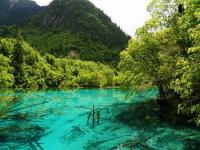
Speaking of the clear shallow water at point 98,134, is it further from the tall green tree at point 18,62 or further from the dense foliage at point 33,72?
the tall green tree at point 18,62

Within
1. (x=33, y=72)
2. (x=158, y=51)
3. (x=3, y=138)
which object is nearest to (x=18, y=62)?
(x=33, y=72)

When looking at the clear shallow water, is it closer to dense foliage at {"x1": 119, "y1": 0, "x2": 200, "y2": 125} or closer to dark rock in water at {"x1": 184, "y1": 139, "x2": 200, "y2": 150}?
dark rock in water at {"x1": 184, "y1": 139, "x2": 200, "y2": 150}

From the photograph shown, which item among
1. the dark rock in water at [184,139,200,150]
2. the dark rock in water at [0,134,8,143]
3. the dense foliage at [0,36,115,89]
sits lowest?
the dark rock in water at [184,139,200,150]

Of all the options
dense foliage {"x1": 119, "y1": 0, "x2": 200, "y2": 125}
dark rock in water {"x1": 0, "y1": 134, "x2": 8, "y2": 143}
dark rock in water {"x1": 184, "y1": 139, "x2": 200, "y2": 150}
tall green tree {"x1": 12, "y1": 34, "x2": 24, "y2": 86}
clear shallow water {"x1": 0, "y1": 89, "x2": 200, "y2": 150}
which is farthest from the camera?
tall green tree {"x1": 12, "y1": 34, "x2": 24, "y2": 86}

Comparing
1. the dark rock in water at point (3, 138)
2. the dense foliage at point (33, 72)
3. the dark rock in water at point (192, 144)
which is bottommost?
the dark rock in water at point (192, 144)

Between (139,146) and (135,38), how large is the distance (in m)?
26.1

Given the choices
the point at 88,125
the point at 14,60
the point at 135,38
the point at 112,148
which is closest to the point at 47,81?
the point at 14,60

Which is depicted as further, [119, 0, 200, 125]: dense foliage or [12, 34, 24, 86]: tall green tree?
[12, 34, 24, 86]: tall green tree

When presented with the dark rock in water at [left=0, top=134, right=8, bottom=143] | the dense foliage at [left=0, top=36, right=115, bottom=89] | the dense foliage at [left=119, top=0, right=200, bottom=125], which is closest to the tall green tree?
the dense foliage at [left=0, top=36, right=115, bottom=89]

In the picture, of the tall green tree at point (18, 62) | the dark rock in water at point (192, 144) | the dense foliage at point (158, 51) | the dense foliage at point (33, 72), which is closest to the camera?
the dark rock in water at point (192, 144)

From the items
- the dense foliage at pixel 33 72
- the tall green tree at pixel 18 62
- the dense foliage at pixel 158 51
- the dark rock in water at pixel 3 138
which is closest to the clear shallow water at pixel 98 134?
the dark rock in water at pixel 3 138

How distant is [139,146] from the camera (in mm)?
24438

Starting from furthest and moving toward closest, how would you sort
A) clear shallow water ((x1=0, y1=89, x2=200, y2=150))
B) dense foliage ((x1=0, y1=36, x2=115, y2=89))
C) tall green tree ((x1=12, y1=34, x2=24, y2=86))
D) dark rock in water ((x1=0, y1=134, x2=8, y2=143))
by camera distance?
dense foliage ((x1=0, y1=36, x2=115, y2=89)), tall green tree ((x1=12, y1=34, x2=24, y2=86)), dark rock in water ((x1=0, y1=134, x2=8, y2=143)), clear shallow water ((x1=0, y1=89, x2=200, y2=150))

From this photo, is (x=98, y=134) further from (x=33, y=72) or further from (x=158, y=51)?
(x=33, y=72)
